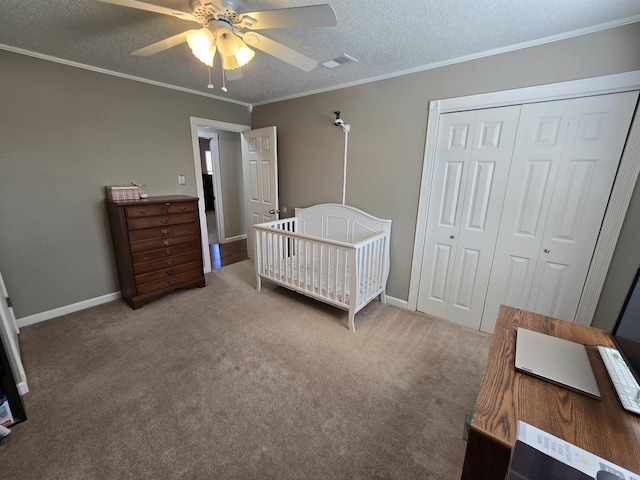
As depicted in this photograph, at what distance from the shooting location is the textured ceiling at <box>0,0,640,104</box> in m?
1.50

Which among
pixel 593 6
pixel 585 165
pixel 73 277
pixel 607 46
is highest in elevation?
pixel 593 6

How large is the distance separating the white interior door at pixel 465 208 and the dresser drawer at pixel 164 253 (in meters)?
2.58

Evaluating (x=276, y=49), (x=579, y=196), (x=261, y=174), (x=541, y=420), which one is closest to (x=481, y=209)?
(x=579, y=196)

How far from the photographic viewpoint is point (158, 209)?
271cm

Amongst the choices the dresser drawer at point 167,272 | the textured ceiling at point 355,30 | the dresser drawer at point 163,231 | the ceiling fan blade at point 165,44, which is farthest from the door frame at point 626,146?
the dresser drawer at point 167,272

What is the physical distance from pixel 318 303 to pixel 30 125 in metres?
3.07

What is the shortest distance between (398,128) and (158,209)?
256 cm

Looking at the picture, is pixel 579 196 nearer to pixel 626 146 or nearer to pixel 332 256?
pixel 626 146

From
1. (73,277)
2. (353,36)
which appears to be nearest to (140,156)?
(73,277)

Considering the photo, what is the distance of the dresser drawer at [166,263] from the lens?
269 centimetres

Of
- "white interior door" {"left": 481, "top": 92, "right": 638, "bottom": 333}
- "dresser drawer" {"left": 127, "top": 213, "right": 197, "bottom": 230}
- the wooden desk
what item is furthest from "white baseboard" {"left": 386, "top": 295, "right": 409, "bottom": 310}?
"dresser drawer" {"left": 127, "top": 213, "right": 197, "bottom": 230}

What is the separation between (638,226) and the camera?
171 cm

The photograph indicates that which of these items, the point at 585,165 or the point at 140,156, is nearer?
the point at 585,165

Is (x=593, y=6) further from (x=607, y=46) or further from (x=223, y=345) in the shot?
(x=223, y=345)
